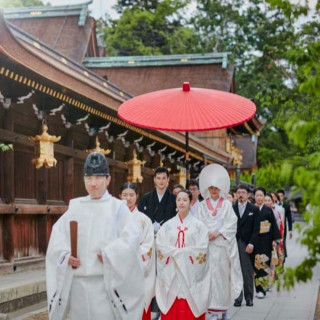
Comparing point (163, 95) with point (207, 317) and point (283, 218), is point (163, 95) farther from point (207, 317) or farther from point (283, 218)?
point (283, 218)

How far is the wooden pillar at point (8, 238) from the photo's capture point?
1196 centimetres

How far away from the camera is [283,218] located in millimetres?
16141

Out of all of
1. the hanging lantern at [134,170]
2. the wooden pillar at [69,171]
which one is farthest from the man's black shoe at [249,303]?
the hanging lantern at [134,170]

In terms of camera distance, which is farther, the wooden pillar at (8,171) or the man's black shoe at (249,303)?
the wooden pillar at (8,171)

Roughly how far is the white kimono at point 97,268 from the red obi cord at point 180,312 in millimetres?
2589

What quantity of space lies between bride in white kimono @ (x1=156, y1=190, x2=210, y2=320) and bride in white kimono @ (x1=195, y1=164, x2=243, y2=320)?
0.95 metres

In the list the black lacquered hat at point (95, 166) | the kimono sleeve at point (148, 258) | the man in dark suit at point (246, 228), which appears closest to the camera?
the black lacquered hat at point (95, 166)

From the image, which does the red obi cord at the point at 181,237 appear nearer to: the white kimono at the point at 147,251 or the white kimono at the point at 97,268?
the white kimono at the point at 147,251

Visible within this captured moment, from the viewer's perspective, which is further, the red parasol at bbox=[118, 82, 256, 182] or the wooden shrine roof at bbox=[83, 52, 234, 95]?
the wooden shrine roof at bbox=[83, 52, 234, 95]

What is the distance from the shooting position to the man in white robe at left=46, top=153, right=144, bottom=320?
5742 millimetres

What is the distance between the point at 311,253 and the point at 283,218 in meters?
12.8

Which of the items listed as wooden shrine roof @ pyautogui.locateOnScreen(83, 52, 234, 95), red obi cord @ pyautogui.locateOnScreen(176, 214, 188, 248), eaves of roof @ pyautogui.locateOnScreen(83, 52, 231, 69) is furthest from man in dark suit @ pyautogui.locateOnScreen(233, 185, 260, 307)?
wooden shrine roof @ pyautogui.locateOnScreen(83, 52, 234, 95)

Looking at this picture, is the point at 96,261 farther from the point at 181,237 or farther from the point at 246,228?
the point at 246,228

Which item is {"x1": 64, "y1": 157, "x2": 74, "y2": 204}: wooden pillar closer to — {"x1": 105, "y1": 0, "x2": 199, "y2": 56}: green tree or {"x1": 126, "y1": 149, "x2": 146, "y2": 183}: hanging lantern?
{"x1": 126, "y1": 149, "x2": 146, "y2": 183}: hanging lantern
